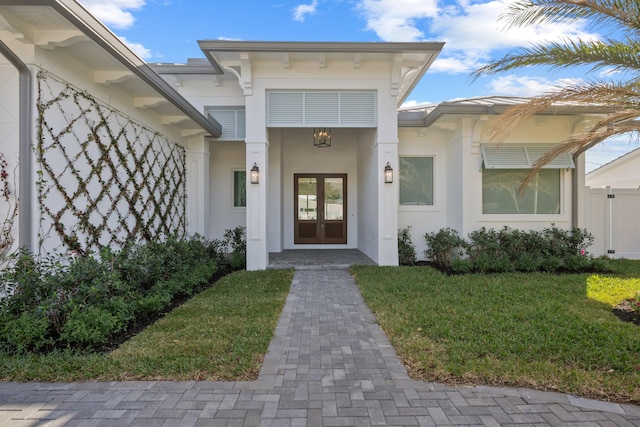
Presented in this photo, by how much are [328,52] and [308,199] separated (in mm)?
5267

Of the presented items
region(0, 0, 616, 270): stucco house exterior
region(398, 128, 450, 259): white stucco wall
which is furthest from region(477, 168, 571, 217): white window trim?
region(398, 128, 450, 259): white stucco wall

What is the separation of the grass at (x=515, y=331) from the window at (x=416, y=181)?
3.04 meters

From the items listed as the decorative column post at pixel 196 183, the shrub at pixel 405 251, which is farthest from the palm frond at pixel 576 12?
the decorative column post at pixel 196 183

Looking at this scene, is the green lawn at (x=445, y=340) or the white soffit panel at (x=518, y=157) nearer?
the green lawn at (x=445, y=340)

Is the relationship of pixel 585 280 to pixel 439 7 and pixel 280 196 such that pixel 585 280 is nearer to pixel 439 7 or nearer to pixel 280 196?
pixel 439 7

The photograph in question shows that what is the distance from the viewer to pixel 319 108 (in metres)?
7.84

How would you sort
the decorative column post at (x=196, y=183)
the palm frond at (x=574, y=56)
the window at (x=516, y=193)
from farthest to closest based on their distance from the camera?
the decorative column post at (x=196, y=183), the window at (x=516, y=193), the palm frond at (x=574, y=56)

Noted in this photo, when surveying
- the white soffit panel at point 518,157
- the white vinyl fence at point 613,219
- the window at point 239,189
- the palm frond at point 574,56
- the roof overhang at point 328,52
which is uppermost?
the roof overhang at point 328,52

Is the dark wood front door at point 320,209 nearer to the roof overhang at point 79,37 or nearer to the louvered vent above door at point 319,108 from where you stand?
the louvered vent above door at point 319,108

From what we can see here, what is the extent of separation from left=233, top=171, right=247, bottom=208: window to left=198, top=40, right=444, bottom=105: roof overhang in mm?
3293

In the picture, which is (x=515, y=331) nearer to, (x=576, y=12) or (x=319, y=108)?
(x=576, y=12)

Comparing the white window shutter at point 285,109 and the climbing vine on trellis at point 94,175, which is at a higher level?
the white window shutter at point 285,109

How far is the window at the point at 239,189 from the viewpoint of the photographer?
10.3 metres

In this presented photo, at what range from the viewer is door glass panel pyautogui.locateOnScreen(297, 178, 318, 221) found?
11.5m
